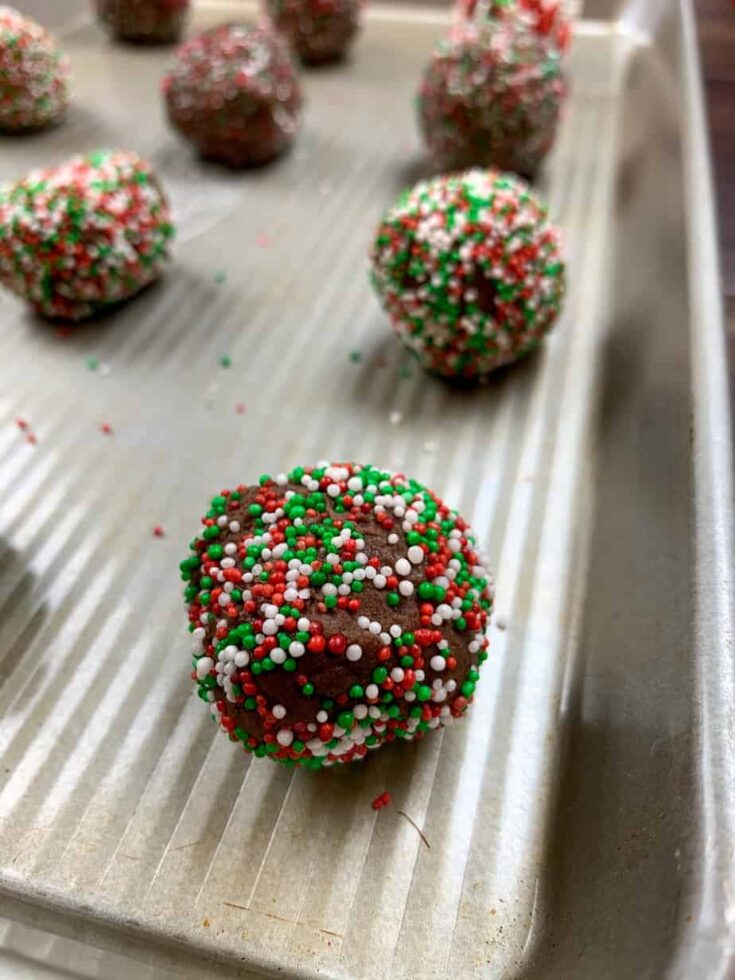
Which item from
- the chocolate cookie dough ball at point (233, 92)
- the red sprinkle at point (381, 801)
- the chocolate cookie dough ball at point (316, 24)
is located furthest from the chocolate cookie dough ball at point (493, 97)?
the red sprinkle at point (381, 801)

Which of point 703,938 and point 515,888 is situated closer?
point 703,938

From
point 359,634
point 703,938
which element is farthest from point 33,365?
point 703,938

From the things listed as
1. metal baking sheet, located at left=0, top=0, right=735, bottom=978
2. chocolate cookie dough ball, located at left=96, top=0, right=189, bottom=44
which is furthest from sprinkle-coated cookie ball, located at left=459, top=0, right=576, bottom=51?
chocolate cookie dough ball, located at left=96, top=0, right=189, bottom=44

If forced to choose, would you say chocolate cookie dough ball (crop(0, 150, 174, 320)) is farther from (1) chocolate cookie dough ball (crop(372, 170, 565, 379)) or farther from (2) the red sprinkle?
(2) the red sprinkle

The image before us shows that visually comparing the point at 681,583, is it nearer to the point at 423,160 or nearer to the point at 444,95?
the point at 444,95

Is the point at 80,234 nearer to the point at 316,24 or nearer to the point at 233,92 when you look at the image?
the point at 233,92

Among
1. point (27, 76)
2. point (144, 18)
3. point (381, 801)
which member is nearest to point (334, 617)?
point (381, 801)
